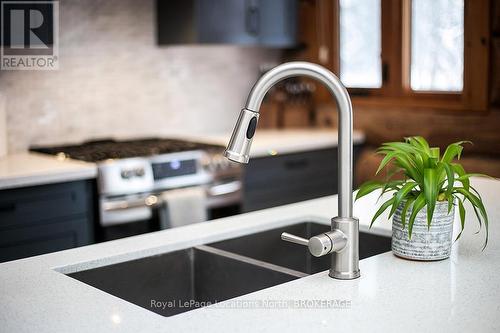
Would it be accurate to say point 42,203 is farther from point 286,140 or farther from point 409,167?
point 409,167

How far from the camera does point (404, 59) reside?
5.13m

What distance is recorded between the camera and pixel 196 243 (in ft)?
7.95

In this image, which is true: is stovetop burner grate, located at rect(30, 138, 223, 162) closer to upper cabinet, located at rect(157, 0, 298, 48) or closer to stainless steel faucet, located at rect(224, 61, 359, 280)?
upper cabinet, located at rect(157, 0, 298, 48)

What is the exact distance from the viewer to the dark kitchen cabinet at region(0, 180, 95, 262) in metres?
3.58

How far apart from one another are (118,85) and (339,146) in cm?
322

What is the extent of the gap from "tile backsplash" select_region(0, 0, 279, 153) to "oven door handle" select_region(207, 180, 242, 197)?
0.84 m

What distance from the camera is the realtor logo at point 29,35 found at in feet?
14.0

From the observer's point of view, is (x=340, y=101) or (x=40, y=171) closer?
(x=340, y=101)

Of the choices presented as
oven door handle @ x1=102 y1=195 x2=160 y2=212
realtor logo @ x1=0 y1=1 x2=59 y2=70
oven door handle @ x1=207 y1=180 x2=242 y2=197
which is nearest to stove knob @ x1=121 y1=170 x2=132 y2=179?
oven door handle @ x1=102 y1=195 x2=160 y2=212

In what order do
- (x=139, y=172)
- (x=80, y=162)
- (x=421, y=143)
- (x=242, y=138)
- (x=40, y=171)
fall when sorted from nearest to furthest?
(x=242, y=138) < (x=421, y=143) < (x=40, y=171) < (x=80, y=162) < (x=139, y=172)

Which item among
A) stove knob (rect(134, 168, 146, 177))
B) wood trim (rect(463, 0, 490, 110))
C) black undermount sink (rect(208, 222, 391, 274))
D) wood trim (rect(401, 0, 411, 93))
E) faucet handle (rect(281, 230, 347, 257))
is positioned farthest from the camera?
wood trim (rect(401, 0, 411, 93))

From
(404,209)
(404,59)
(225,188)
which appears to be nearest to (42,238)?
(225,188)

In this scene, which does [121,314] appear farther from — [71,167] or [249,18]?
[249,18]

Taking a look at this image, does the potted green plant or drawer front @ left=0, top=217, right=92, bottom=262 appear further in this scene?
drawer front @ left=0, top=217, right=92, bottom=262
